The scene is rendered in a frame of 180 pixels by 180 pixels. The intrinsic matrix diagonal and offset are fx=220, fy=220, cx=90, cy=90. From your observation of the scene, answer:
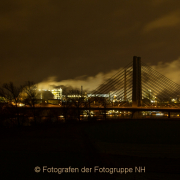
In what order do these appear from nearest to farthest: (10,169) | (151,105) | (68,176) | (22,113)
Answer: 1. (68,176)
2. (10,169)
3. (22,113)
4. (151,105)

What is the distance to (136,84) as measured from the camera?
96.3 feet

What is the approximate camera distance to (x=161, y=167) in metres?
6.87

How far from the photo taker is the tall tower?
28750 millimetres

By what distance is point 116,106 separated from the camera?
109 feet

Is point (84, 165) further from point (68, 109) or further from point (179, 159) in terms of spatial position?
point (68, 109)

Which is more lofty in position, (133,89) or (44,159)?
(133,89)

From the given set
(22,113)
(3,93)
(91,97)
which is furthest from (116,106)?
(3,93)

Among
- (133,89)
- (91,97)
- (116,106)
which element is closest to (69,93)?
(91,97)

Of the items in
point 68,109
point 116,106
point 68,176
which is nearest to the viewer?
point 68,176

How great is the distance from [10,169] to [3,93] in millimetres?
16431

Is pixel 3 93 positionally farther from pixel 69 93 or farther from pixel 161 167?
pixel 161 167

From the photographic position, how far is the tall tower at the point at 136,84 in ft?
94.3

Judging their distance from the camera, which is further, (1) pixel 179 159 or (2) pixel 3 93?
(2) pixel 3 93

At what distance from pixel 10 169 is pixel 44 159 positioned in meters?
1.31
